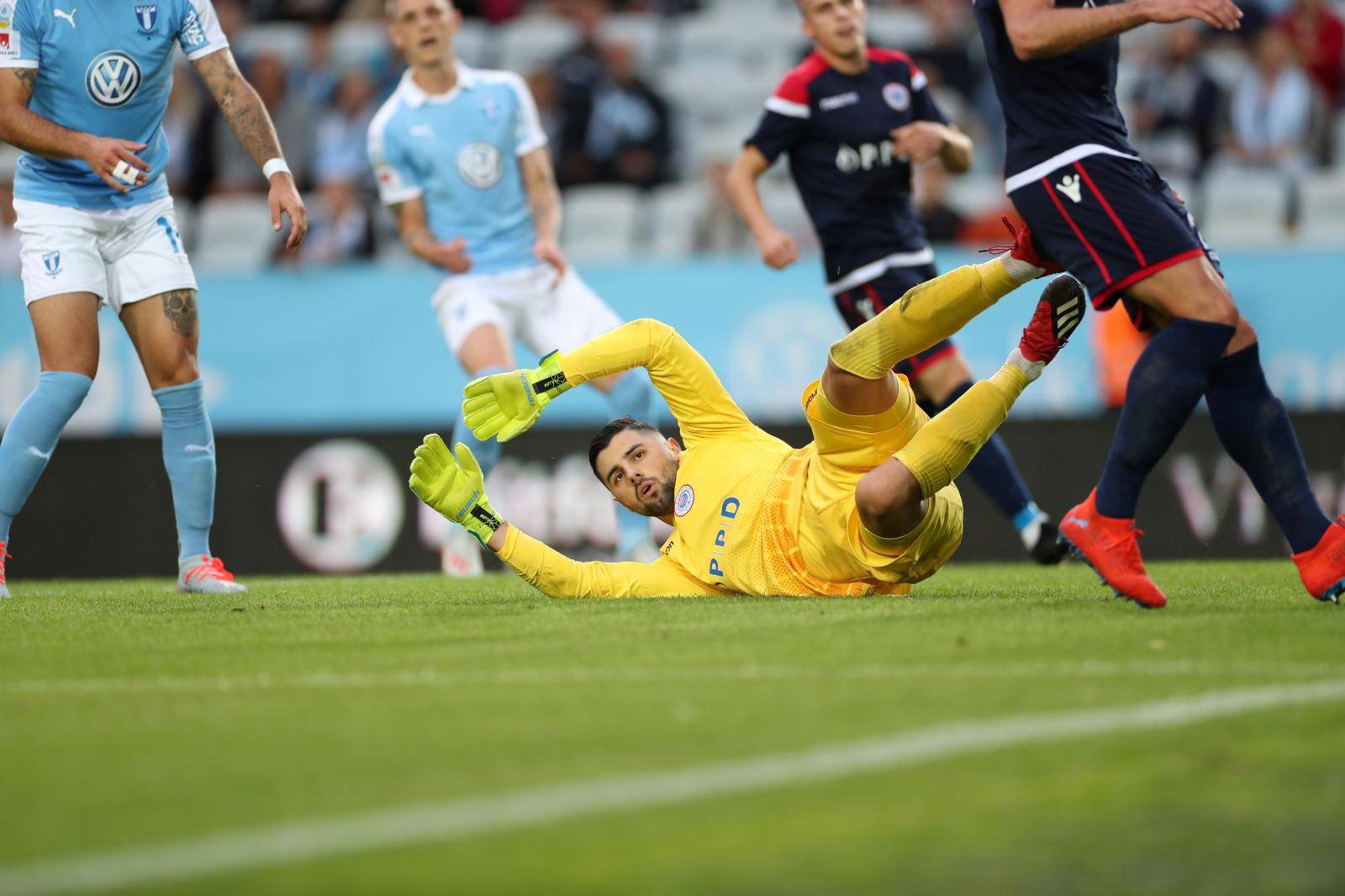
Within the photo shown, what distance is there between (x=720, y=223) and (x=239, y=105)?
547 cm

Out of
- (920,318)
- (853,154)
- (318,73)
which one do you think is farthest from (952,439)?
(318,73)

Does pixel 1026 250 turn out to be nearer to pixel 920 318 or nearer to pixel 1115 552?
pixel 920 318

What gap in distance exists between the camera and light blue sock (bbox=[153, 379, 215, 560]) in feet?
19.5

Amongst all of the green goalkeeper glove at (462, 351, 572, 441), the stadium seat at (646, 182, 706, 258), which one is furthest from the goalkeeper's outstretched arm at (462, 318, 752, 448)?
the stadium seat at (646, 182, 706, 258)

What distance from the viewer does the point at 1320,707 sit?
2906 mm

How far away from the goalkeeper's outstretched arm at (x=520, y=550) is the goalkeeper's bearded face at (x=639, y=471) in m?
0.21

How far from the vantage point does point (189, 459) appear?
237 inches

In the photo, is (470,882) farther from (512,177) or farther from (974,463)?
(512,177)

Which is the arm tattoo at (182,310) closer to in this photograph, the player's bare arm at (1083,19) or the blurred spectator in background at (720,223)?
the player's bare arm at (1083,19)

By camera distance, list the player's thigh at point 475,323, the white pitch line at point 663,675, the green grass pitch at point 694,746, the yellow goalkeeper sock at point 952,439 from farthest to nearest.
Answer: the player's thigh at point 475,323
the yellow goalkeeper sock at point 952,439
the white pitch line at point 663,675
the green grass pitch at point 694,746

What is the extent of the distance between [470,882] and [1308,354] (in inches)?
345

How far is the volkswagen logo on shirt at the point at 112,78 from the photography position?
18.8ft

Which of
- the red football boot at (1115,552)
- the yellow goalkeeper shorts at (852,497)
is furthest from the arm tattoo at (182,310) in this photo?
the red football boot at (1115,552)

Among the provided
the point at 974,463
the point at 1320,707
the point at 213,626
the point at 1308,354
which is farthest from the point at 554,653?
the point at 1308,354
